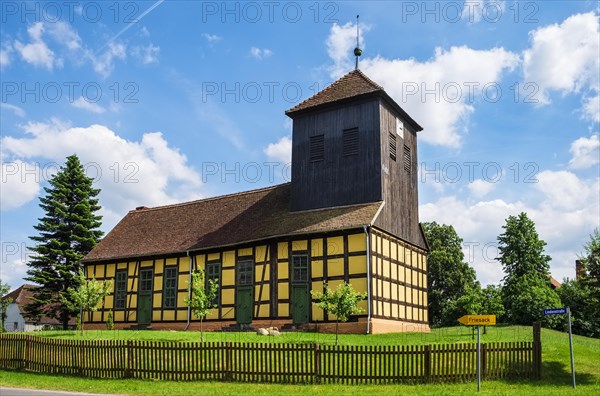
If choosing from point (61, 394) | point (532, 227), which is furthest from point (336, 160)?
point (532, 227)

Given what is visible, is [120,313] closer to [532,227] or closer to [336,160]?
[336,160]

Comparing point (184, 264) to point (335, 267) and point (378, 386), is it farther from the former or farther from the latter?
point (378, 386)

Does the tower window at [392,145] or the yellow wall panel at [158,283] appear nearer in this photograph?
the tower window at [392,145]

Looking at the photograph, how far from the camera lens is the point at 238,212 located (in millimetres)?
34406

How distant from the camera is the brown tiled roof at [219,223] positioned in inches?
1130

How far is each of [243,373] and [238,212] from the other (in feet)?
57.1

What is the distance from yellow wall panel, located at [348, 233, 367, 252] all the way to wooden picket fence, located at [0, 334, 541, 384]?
30.3 feet

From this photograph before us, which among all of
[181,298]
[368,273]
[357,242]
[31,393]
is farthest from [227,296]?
[31,393]

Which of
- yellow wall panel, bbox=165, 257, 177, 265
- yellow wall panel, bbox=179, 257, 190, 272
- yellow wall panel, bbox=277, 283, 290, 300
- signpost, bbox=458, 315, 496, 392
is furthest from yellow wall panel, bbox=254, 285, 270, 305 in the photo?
signpost, bbox=458, 315, 496, 392

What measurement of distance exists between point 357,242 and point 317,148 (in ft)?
20.6

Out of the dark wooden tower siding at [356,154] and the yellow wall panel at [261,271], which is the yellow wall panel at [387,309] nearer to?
the dark wooden tower siding at [356,154]

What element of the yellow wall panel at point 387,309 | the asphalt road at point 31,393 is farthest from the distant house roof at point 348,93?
the asphalt road at point 31,393

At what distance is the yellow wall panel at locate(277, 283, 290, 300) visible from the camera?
28.8m

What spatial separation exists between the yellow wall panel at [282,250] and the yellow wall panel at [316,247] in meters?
1.48
